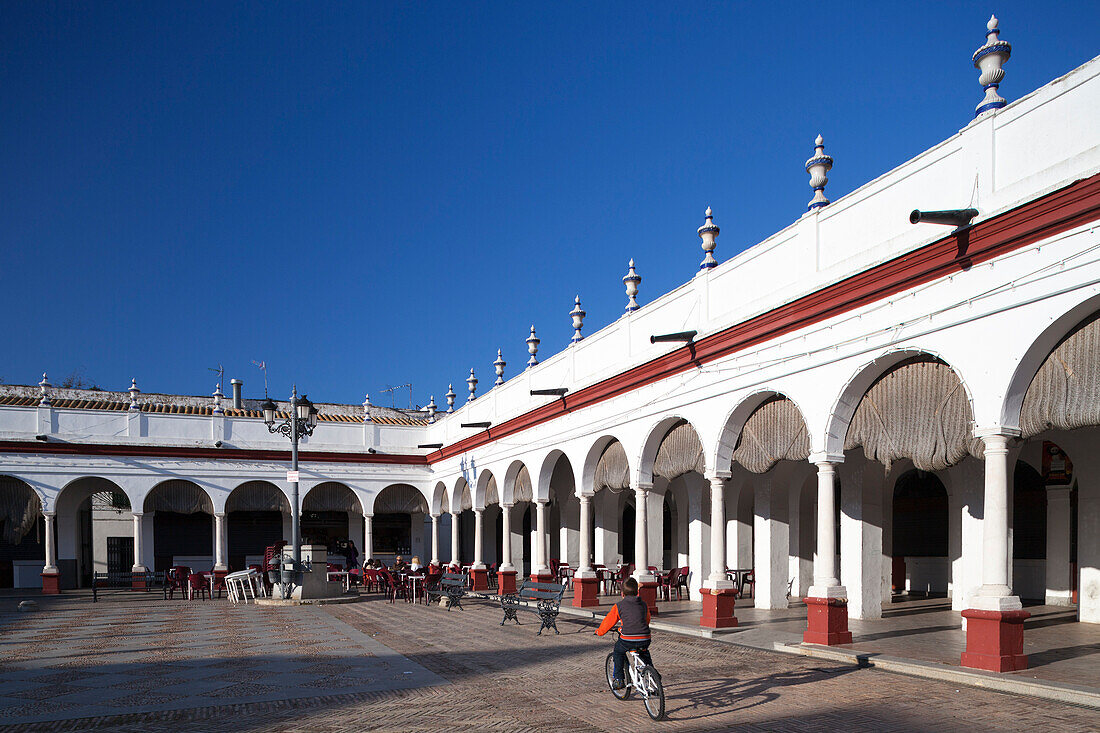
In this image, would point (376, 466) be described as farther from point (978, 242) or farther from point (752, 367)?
point (978, 242)

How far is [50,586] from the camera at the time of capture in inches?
1051

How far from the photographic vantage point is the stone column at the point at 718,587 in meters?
13.8

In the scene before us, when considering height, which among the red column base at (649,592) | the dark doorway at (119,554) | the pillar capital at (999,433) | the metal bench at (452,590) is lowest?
the dark doorway at (119,554)

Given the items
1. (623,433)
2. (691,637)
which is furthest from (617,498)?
(691,637)

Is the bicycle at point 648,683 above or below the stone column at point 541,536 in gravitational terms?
above

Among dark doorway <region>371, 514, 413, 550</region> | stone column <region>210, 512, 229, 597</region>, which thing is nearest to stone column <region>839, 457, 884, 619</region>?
stone column <region>210, 512, 229, 597</region>

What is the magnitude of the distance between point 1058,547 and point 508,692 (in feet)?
39.3

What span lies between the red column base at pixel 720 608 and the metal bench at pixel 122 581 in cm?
1678

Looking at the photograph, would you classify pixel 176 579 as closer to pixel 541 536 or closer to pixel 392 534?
pixel 541 536

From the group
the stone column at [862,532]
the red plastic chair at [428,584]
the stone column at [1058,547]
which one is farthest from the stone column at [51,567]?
the stone column at [1058,547]

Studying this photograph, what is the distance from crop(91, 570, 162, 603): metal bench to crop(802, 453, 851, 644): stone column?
1907cm

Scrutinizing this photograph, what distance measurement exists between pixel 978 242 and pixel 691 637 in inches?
281

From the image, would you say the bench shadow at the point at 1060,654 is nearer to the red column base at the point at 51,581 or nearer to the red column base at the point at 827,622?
the red column base at the point at 827,622

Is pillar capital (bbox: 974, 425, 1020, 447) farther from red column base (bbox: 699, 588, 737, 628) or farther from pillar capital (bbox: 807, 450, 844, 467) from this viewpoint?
red column base (bbox: 699, 588, 737, 628)
